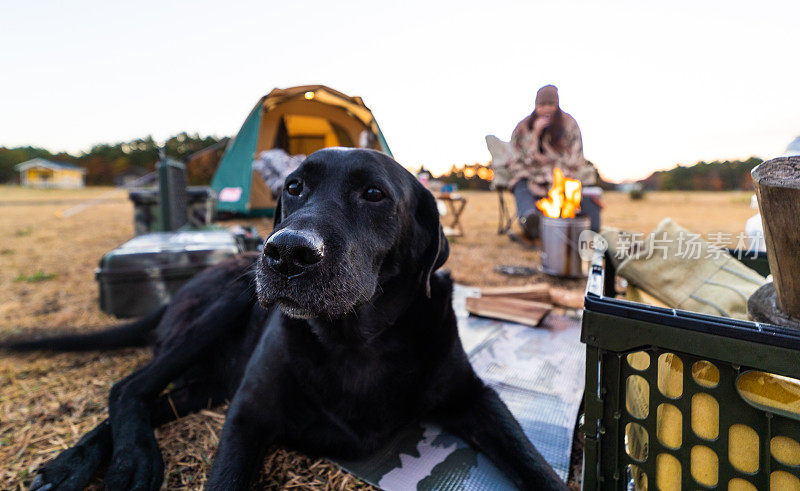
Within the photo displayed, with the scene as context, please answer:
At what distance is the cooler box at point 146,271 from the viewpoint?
2.87 meters

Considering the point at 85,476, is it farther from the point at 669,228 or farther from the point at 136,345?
the point at 669,228

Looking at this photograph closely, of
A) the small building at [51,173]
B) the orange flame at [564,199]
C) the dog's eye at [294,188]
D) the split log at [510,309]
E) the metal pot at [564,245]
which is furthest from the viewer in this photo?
the small building at [51,173]

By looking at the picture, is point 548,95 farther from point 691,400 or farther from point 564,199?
point 691,400

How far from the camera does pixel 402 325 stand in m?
1.60

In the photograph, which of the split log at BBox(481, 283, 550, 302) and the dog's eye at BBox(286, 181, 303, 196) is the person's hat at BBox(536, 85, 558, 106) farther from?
the dog's eye at BBox(286, 181, 303, 196)

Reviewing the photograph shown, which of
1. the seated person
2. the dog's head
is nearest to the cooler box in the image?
the dog's head

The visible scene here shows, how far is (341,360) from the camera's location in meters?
1.49

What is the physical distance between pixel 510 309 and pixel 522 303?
113mm

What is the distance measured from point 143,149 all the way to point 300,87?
4958 centimetres

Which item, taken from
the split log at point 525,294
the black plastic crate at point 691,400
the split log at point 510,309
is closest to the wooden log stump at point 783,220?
the black plastic crate at point 691,400

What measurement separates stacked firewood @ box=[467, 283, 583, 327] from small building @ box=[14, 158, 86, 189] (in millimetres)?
68239

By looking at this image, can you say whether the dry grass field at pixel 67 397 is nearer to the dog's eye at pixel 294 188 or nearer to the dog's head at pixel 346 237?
the dog's head at pixel 346 237

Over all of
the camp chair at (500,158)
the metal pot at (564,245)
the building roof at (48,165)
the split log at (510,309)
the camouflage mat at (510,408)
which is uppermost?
the building roof at (48,165)

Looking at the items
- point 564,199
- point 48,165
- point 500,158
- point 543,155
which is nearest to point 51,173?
point 48,165
